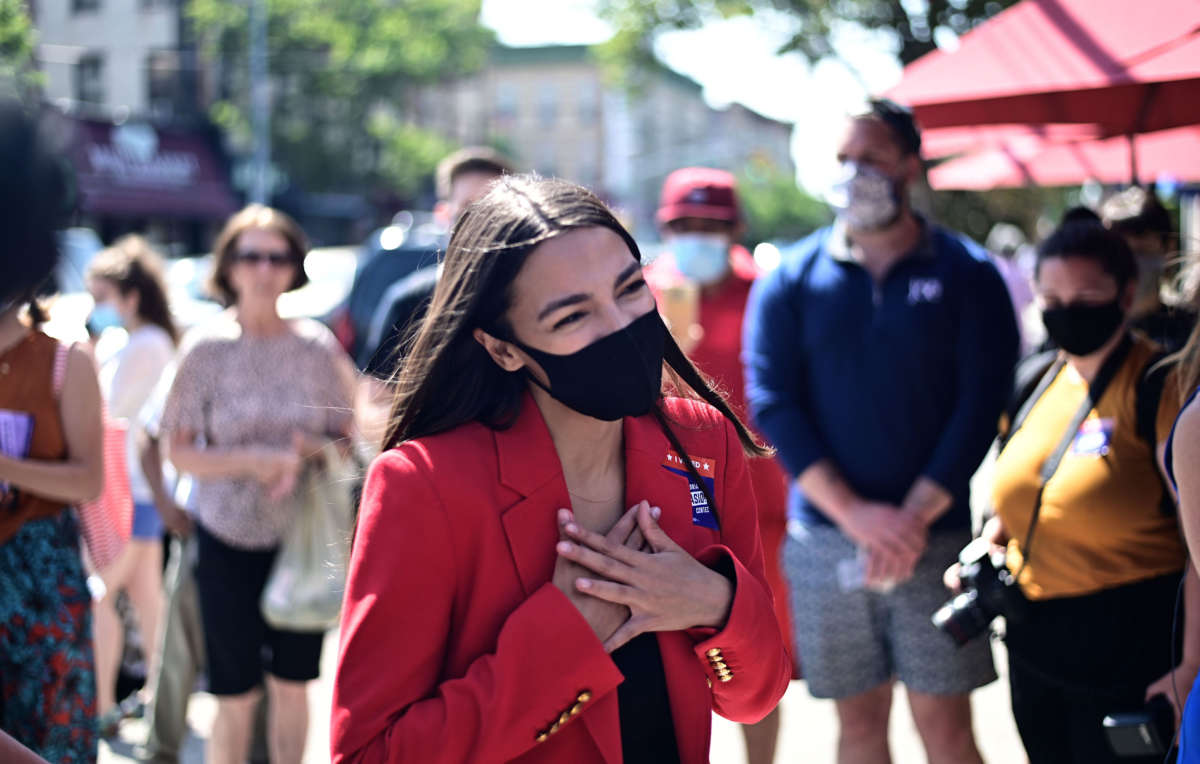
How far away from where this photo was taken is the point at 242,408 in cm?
436

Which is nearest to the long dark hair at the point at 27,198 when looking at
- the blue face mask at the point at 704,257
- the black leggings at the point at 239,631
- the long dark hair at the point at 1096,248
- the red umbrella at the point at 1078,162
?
the long dark hair at the point at 1096,248

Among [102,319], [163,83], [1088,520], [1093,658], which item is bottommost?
[163,83]

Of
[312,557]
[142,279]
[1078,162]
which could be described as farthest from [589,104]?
[312,557]

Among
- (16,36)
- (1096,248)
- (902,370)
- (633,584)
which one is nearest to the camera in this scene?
(633,584)

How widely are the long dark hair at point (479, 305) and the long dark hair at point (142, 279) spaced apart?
4125 millimetres

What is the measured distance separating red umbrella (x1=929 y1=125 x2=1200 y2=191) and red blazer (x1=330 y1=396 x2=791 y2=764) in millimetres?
5073

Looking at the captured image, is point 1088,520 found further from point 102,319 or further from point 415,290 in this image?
point 102,319

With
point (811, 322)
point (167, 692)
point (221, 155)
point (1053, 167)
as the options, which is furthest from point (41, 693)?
point (221, 155)

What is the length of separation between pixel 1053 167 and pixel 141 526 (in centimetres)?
615

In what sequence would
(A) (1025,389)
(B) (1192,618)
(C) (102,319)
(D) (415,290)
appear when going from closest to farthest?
1. (B) (1192,618)
2. (A) (1025,389)
3. (D) (415,290)
4. (C) (102,319)

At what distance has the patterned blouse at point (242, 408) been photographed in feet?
14.2

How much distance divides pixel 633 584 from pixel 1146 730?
1736mm

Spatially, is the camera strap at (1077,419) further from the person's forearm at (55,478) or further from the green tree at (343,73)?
the green tree at (343,73)

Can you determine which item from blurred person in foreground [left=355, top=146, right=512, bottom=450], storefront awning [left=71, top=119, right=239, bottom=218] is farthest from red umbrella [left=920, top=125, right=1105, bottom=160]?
storefront awning [left=71, top=119, right=239, bottom=218]
